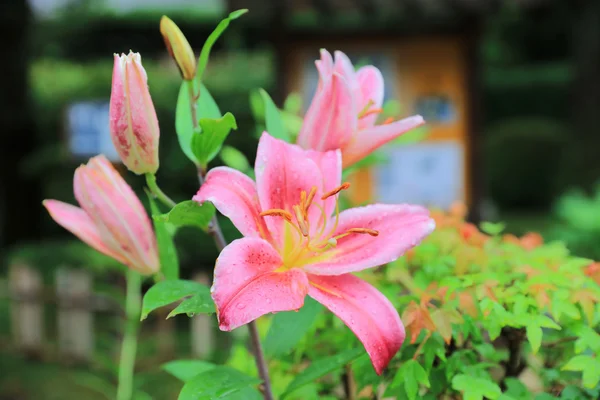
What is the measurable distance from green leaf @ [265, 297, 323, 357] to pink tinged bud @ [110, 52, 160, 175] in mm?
251

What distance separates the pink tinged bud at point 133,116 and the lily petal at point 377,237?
21 cm

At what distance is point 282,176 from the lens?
781 mm

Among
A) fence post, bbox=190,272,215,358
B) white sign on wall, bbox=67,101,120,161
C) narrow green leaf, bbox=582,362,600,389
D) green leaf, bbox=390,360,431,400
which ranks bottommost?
fence post, bbox=190,272,215,358

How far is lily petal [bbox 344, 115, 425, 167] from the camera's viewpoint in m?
0.83

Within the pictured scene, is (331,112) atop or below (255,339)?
atop

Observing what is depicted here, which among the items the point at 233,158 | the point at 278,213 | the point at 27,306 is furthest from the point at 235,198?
the point at 27,306

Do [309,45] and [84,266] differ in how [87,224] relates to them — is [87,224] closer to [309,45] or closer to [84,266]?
[309,45]

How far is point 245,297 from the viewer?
2.18 ft

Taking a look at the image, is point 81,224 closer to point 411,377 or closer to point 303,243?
point 303,243

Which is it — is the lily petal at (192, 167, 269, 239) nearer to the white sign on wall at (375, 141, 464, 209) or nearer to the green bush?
the white sign on wall at (375, 141, 464, 209)

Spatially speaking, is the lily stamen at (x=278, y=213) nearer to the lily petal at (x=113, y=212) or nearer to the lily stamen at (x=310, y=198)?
the lily stamen at (x=310, y=198)

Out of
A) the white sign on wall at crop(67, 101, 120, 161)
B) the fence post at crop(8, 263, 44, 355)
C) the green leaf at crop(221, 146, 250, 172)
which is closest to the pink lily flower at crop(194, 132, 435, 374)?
the green leaf at crop(221, 146, 250, 172)

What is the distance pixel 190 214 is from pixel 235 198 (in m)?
0.05

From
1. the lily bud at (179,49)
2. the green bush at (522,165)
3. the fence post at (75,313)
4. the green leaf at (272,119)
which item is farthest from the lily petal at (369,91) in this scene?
the green bush at (522,165)
